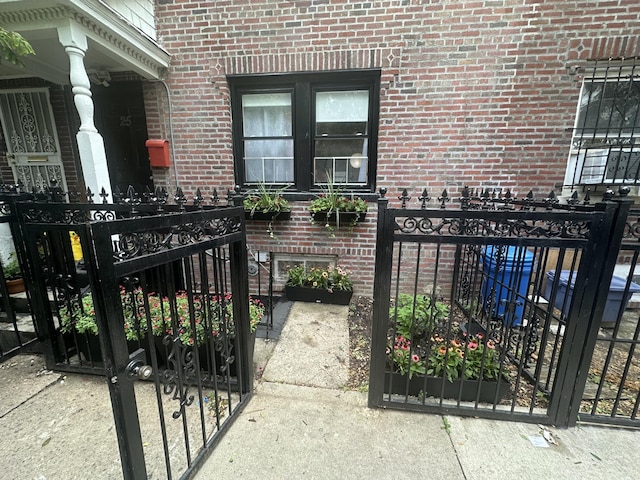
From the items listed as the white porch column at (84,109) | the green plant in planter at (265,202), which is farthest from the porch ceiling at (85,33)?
the green plant in planter at (265,202)

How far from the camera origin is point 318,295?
381 centimetres

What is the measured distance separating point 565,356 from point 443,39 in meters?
3.61

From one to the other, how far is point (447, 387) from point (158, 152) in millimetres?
4494

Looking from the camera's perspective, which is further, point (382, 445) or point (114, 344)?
point (382, 445)

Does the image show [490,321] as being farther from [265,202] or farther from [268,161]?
[268,161]

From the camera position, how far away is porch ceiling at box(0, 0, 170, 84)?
2.64 m

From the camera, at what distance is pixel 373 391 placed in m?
2.07

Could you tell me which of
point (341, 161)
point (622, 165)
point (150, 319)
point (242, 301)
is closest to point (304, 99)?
point (341, 161)

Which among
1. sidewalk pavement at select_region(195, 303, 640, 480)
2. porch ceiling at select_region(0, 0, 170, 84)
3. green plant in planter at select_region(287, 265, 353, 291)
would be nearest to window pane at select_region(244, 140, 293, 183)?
green plant in planter at select_region(287, 265, 353, 291)

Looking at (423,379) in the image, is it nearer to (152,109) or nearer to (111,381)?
(111,381)

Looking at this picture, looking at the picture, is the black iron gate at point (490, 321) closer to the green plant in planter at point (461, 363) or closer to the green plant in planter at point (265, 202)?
the green plant in planter at point (461, 363)

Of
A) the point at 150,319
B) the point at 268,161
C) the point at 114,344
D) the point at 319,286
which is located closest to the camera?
the point at 114,344

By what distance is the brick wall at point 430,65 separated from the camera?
11.0 feet

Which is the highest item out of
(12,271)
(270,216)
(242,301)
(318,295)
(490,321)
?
(270,216)
